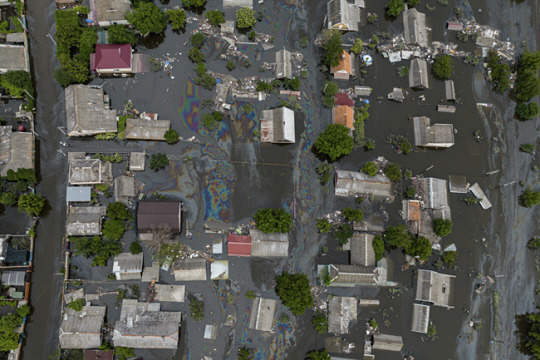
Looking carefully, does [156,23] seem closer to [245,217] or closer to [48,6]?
[48,6]

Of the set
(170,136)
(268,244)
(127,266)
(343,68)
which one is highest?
(343,68)

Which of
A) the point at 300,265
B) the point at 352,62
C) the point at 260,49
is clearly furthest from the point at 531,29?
the point at 300,265

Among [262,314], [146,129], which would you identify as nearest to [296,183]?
[262,314]

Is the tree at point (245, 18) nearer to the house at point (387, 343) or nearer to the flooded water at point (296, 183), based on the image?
the flooded water at point (296, 183)

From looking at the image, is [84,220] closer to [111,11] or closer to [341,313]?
[111,11]

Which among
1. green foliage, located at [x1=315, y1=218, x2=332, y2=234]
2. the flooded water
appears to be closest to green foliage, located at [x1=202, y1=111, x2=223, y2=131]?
the flooded water

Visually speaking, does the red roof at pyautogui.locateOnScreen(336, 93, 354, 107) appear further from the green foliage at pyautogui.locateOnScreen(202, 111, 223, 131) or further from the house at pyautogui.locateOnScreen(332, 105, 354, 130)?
the green foliage at pyautogui.locateOnScreen(202, 111, 223, 131)
